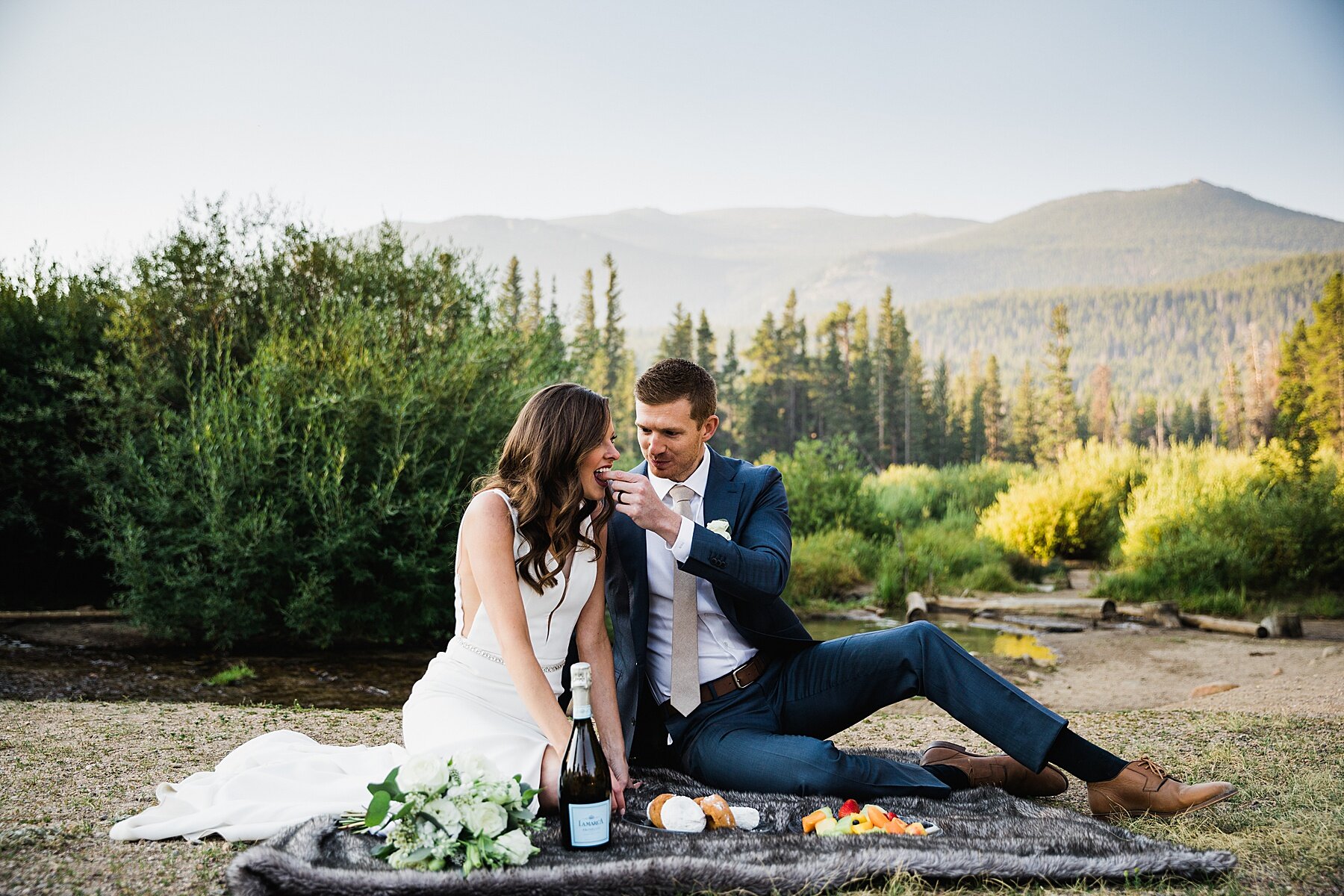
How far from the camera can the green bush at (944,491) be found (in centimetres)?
2222

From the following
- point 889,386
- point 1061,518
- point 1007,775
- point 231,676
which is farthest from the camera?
point 889,386

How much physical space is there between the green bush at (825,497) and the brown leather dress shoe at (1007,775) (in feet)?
42.0

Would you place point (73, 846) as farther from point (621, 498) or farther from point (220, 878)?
point (621, 498)

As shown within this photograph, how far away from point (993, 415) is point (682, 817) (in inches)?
2980

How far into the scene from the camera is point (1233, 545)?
14164 mm

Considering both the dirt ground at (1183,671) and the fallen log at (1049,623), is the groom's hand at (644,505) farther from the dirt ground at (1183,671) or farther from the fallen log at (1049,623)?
the fallen log at (1049,623)

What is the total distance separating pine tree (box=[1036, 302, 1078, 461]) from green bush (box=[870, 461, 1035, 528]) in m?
27.4

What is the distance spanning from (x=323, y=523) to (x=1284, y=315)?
16492cm

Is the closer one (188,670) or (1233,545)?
(188,670)

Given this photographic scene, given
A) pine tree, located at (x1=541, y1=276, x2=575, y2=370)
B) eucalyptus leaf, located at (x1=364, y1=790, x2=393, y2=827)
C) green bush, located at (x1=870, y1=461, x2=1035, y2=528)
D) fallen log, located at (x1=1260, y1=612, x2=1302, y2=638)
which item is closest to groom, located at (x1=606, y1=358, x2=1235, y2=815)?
eucalyptus leaf, located at (x1=364, y1=790, x2=393, y2=827)

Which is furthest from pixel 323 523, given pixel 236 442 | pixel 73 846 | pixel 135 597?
pixel 73 846

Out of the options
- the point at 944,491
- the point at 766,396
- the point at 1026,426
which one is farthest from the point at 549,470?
the point at 1026,426

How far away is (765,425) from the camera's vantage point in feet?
202

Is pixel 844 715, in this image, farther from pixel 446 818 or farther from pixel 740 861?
pixel 446 818
